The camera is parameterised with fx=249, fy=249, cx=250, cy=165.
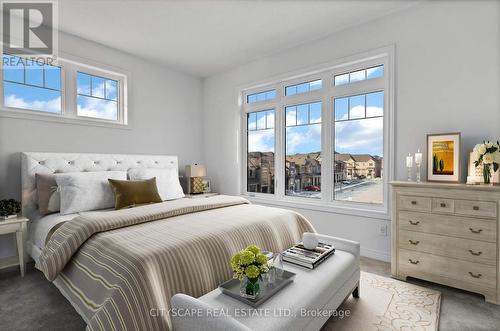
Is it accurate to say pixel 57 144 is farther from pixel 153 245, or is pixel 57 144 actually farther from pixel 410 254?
pixel 410 254

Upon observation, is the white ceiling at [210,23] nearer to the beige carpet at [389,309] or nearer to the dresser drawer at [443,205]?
the dresser drawer at [443,205]

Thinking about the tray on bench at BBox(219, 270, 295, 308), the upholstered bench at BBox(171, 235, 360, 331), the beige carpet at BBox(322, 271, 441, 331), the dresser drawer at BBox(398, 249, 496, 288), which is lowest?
the beige carpet at BBox(322, 271, 441, 331)

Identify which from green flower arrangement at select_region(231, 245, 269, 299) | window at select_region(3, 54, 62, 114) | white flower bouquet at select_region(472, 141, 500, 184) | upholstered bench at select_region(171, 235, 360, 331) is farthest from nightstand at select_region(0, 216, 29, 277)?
white flower bouquet at select_region(472, 141, 500, 184)

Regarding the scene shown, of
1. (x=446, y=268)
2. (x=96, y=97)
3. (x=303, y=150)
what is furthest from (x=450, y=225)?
(x=96, y=97)

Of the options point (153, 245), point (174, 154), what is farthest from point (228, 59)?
point (153, 245)

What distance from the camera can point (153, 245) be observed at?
1.52m

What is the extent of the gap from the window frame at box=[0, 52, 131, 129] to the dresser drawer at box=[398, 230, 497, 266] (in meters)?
3.80

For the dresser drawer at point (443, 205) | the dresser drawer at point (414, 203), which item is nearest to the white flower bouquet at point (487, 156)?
the dresser drawer at point (443, 205)

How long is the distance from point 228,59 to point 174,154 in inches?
71.2

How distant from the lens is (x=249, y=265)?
1.29 metres

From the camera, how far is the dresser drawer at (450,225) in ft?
6.55

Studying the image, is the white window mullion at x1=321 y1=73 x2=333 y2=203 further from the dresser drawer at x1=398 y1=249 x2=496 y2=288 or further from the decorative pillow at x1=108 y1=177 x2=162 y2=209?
the decorative pillow at x1=108 y1=177 x2=162 y2=209

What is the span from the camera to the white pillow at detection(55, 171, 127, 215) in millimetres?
2479

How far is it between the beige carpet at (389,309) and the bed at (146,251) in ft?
2.26
